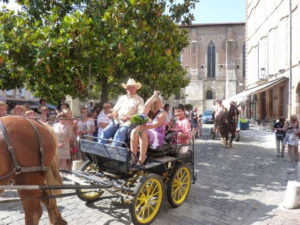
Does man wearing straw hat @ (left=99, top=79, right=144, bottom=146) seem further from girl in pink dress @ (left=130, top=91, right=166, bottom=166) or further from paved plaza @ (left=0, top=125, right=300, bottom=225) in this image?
paved plaza @ (left=0, top=125, right=300, bottom=225)

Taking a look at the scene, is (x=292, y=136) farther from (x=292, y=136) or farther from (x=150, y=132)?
(x=150, y=132)

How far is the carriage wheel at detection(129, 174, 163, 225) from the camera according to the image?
3.60m

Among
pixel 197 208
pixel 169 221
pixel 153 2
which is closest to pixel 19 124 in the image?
pixel 169 221

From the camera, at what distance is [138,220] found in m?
3.62

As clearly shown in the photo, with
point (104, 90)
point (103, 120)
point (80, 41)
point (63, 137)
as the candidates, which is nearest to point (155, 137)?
point (63, 137)

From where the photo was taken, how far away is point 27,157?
302 cm

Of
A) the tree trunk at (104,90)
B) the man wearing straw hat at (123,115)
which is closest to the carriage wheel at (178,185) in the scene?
the man wearing straw hat at (123,115)

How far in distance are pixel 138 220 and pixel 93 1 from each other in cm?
635

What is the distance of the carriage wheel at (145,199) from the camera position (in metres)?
3.60

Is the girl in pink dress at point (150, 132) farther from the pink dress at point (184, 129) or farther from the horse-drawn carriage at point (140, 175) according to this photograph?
the pink dress at point (184, 129)

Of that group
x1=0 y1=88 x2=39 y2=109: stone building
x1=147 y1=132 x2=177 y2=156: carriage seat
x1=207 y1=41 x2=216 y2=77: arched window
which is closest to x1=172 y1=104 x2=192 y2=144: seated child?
x1=147 y1=132 x2=177 y2=156: carriage seat

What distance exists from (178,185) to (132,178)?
97 cm

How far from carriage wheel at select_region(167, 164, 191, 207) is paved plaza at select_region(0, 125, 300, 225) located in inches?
5.9

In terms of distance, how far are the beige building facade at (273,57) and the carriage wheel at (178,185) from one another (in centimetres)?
1165
